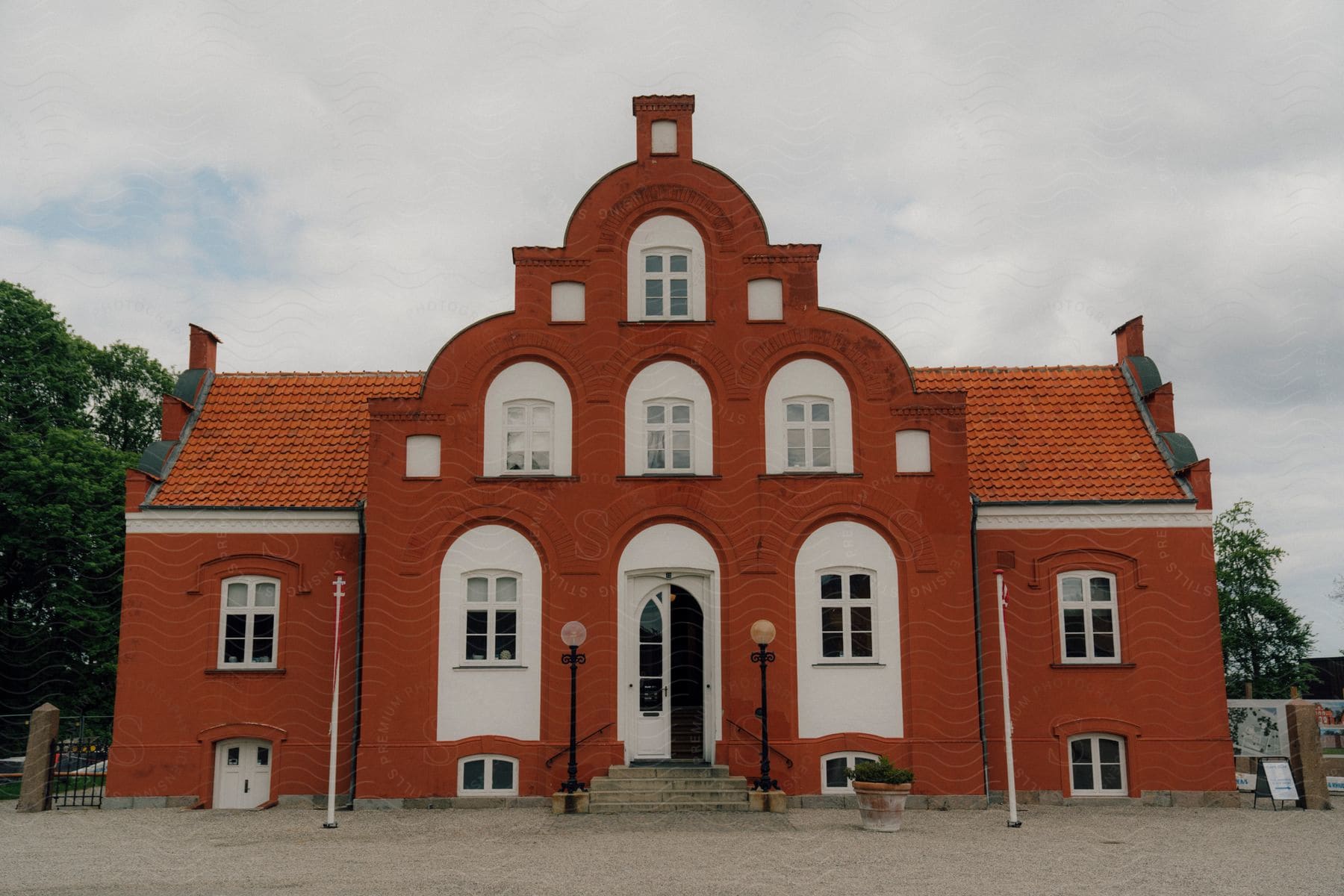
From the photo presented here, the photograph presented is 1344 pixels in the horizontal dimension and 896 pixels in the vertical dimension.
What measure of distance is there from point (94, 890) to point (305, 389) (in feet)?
40.4

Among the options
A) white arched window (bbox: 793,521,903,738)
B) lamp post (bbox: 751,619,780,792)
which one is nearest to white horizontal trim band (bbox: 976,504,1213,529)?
white arched window (bbox: 793,521,903,738)

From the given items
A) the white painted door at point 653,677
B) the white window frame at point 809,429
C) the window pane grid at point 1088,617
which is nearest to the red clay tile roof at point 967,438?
the window pane grid at point 1088,617

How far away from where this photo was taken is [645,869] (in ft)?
40.7

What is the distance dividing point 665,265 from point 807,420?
3.72 m

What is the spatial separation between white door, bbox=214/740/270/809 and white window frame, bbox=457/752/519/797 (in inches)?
149

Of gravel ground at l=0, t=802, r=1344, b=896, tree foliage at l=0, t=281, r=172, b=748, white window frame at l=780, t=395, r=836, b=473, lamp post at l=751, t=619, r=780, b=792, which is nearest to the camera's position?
gravel ground at l=0, t=802, r=1344, b=896

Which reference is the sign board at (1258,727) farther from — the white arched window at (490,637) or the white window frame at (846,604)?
the white arched window at (490,637)

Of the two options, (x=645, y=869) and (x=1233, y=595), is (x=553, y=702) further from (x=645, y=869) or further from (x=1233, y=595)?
(x=1233, y=595)

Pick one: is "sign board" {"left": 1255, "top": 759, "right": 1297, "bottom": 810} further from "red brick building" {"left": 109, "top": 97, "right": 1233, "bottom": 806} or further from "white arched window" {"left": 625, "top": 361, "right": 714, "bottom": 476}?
"white arched window" {"left": 625, "top": 361, "right": 714, "bottom": 476}

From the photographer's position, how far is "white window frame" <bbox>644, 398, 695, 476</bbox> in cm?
1880

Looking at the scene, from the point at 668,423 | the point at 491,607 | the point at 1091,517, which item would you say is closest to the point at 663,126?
the point at 668,423

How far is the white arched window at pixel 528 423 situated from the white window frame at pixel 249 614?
15.3ft

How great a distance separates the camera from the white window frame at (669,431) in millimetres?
18797

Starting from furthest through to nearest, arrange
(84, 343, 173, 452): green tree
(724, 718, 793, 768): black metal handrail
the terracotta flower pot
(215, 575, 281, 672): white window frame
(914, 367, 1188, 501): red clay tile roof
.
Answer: (84, 343, 173, 452): green tree
(914, 367, 1188, 501): red clay tile roof
(215, 575, 281, 672): white window frame
(724, 718, 793, 768): black metal handrail
the terracotta flower pot
